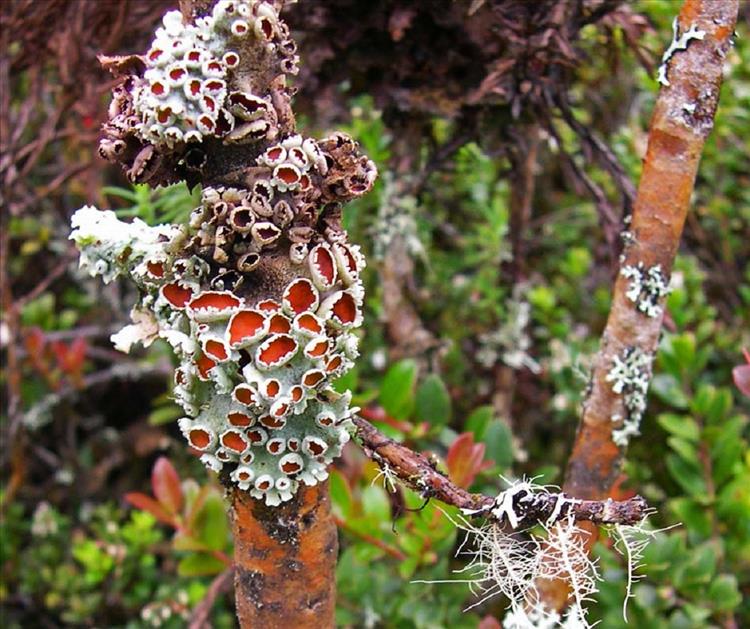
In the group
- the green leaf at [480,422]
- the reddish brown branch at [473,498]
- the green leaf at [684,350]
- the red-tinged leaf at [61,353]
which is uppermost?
the reddish brown branch at [473,498]

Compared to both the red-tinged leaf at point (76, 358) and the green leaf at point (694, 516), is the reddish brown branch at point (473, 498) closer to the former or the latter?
the green leaf at point (694, 516)

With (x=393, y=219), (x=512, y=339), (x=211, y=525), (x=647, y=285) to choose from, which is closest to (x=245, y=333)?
(x=647, y=285)

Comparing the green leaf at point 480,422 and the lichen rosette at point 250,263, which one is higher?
the lichen rosette at point 250,263

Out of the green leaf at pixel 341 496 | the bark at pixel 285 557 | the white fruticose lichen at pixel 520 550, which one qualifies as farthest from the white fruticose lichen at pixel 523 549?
the green leaf at pixel 341 496

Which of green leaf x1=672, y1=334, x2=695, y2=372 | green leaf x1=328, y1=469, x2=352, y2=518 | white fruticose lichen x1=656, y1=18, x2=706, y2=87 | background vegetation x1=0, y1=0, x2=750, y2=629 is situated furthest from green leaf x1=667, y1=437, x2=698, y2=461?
white fruticose lichen x1=656, y1=18, x2=706, y2=87

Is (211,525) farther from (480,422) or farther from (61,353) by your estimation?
(61,353)

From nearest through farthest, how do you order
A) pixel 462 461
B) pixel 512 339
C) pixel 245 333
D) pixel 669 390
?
pixel 245 333
pixel 462 461
pixel 669 390
pixel 512 339

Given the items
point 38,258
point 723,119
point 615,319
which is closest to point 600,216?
point 615,319
